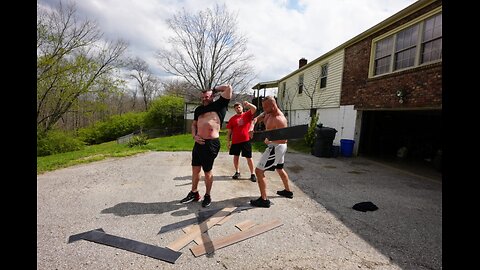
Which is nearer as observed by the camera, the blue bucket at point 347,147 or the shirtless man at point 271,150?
the shirtless man at point 271,150

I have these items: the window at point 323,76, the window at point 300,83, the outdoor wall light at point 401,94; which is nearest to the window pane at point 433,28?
the outdoor wall light at point 401,94

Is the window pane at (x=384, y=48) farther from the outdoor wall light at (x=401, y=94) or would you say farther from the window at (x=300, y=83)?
the window at (x=300, y=83)

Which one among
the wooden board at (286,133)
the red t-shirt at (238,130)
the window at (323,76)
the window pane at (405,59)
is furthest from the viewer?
the window at (323,76)

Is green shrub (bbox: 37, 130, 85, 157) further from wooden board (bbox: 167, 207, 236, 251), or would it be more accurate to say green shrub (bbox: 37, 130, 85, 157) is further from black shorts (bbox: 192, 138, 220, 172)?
wooden board (bbox: 167, 207, 236, 251)

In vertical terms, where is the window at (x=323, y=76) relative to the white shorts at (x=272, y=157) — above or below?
above

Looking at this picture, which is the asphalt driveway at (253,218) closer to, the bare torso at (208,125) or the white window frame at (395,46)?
the bare torso at (208,125)

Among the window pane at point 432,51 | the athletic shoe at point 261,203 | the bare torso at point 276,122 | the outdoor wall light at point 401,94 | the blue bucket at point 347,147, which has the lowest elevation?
the athletic shoe at point 261,203

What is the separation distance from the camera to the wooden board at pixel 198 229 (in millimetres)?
2789

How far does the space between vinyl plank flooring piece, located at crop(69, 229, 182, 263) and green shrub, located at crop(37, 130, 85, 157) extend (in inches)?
443

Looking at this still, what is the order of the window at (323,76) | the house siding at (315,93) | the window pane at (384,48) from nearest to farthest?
the window pane at (384,48), the house siding at (315,93), the window at (323,76)

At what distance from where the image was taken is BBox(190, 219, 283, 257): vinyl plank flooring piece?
2701 mm

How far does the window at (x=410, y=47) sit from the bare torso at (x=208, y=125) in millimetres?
6928

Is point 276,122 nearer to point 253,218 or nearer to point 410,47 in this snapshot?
point 253,218
